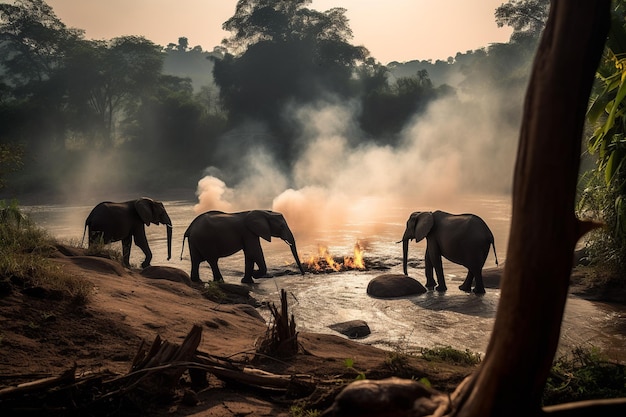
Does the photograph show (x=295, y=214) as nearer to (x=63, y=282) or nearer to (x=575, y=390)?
(x=63, y=282)

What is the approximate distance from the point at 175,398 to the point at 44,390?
95cm

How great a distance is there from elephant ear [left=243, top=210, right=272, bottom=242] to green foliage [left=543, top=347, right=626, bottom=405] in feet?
31.0

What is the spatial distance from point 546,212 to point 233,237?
1187cm

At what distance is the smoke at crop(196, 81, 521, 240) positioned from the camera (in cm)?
4121

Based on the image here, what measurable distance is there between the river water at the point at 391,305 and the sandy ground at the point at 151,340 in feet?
4.34

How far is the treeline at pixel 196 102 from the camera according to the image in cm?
4859

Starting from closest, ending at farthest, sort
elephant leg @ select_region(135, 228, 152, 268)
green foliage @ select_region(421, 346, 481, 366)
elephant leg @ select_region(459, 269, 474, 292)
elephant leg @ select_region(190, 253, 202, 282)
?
green foliage @ select_region(421, 346, 481, 366) → elephant leg @ select_region(459, 269, 474, 292) → elephant leg @ select_region(190, 253, 202, 282) → elephant leg @ select_region(135, 228, 152, 268)

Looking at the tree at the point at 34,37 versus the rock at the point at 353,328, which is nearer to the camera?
the rock at the point at 353,328

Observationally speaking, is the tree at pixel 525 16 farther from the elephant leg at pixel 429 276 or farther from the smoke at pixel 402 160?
the elephant leg at pixel 429 276

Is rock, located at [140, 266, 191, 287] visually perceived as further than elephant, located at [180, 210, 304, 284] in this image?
No

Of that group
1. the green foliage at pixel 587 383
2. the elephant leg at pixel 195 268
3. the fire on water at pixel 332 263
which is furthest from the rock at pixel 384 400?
the fire on water at pixel 332 263

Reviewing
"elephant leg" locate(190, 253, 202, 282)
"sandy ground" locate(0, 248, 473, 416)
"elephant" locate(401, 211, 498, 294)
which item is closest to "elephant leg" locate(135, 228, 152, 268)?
"elephant leg" locate(190, 253, 202, 282)

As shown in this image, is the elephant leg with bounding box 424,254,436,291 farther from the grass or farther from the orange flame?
the grass

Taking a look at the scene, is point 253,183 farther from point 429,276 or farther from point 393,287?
point 393,287
